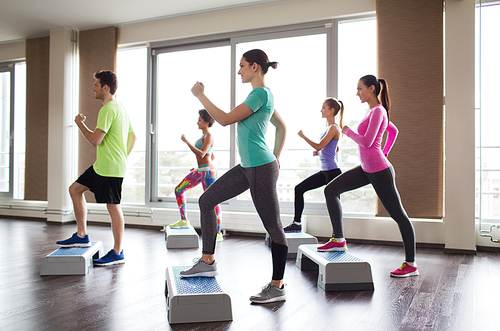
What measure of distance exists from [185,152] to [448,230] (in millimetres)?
3442

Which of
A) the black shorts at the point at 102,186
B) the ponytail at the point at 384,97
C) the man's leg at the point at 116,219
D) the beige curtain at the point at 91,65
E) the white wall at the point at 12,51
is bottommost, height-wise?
the man's leg at the point at 116,219

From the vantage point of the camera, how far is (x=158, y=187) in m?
5.61

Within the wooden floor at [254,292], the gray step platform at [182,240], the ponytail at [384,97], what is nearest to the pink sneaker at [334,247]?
the wooden floor at [254,292]

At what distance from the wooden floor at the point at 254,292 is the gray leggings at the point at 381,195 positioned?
0.33 meters

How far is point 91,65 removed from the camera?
5828 mm

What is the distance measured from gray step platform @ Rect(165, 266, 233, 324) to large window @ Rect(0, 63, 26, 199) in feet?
18.6

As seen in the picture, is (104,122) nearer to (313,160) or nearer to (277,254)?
(277,254)

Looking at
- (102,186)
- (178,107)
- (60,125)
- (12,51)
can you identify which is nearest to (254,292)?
(102,186)

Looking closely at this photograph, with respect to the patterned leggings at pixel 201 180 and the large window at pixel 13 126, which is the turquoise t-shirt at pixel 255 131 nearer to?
the patterned leggings at pixel 201 180

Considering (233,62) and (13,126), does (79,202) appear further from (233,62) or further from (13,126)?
(13,126)

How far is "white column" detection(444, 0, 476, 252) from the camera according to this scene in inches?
149

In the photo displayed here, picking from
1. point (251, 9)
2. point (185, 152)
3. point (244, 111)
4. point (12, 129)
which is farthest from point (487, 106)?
point (12, 129)

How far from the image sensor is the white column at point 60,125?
227 inches

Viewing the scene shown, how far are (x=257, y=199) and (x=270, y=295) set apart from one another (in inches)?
22.8
